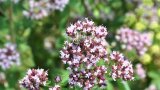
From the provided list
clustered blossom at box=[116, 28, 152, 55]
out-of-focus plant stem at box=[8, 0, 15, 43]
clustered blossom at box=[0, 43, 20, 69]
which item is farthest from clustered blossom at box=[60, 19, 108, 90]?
out-of-focus plant stem at box=[8, 0, 15, 43]

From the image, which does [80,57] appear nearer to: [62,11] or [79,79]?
[79,79]

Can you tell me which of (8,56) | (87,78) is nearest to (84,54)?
(87,78)

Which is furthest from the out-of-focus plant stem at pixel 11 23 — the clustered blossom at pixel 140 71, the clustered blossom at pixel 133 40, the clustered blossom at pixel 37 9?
the clustered blossom at pixel 140 71

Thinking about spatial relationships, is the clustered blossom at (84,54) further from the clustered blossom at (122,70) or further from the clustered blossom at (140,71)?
the clustered blossom at (140,71)

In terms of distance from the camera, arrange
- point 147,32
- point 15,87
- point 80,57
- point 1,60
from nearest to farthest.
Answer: point 80,57 < point 1,60 < point 15,87 < point 147,32

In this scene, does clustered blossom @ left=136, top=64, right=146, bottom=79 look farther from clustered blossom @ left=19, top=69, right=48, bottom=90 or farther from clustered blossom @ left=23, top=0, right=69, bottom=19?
clustered blossom @ left=19, top=69, right=48, bottom=90

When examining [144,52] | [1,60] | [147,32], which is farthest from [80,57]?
[147,32]
